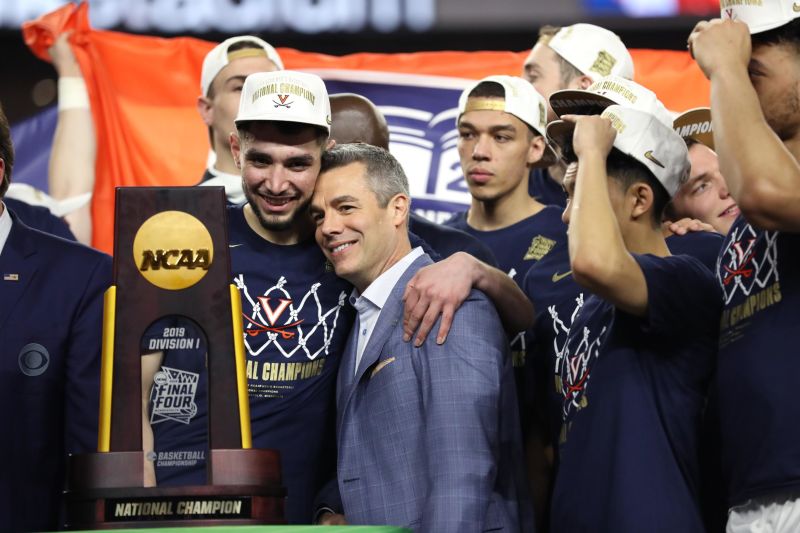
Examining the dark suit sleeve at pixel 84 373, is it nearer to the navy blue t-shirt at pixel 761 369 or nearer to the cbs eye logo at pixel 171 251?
the cbs eye logo at pixel 171 251

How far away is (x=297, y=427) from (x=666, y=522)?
3.17ft

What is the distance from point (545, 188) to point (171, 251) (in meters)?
2.44

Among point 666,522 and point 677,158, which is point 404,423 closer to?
point 666,522

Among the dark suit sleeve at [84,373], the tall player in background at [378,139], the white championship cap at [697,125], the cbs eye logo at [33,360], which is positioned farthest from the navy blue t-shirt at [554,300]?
the cbs eye logo at [33,360]

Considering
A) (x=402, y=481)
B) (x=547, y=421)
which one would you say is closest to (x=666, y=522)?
(x=402, y=481)

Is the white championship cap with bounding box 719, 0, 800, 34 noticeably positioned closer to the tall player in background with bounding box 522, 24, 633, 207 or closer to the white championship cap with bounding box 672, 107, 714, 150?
the white championship cap with bounding box 672, 107, 714, 150

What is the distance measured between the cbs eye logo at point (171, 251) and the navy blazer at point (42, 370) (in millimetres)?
655

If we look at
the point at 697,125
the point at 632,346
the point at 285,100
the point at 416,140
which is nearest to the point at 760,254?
the point at 632,346

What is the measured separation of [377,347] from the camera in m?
2.74

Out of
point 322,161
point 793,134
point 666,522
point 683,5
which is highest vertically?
point 683,5

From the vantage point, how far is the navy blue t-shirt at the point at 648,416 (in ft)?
7.81

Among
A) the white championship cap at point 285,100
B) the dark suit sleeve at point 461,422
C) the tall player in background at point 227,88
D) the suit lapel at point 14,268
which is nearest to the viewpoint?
the dark suit sleeve at point 461,422

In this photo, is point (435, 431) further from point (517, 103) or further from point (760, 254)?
point (517, 103)

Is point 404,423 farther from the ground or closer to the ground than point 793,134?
closer to the ground
